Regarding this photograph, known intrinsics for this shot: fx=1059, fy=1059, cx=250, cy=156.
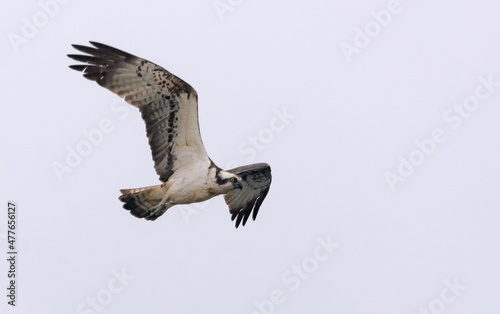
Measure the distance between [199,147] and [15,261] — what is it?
405cm

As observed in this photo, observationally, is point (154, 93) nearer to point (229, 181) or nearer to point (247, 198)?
point (229, 181)

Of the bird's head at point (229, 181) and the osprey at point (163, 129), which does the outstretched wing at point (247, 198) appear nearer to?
the osprey at point (163, 129)

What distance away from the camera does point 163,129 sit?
16.3 meters

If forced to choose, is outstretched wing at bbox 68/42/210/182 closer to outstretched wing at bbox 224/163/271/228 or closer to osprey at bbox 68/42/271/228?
osprey at bbox 68/42/271/228

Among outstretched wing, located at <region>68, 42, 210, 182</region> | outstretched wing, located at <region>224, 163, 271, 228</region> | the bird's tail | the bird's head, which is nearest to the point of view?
outstretched wing, located at <region>68, 42, 210, 182</region>

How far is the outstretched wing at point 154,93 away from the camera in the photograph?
15812 mm

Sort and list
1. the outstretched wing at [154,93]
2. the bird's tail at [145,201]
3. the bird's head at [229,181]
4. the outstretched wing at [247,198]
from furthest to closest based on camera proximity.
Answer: the outstretched wing at [247,198] < the bird's tail at [145,201] < the bird's head at [229,181] < the outstretched wing at [154,93]

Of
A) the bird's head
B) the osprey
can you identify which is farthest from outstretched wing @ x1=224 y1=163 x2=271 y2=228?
the bird's head

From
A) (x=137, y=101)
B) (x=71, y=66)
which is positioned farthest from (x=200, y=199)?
(x=71, y=66)

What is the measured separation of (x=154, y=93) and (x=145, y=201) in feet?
5.85

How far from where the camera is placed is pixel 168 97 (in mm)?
16062

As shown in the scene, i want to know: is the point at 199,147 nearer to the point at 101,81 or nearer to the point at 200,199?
the point at 200,199

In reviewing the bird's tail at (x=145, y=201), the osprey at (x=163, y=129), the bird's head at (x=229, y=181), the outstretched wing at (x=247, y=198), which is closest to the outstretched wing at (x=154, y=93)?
the osprey at (x=163, y=129)

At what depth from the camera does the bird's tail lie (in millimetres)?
16641
